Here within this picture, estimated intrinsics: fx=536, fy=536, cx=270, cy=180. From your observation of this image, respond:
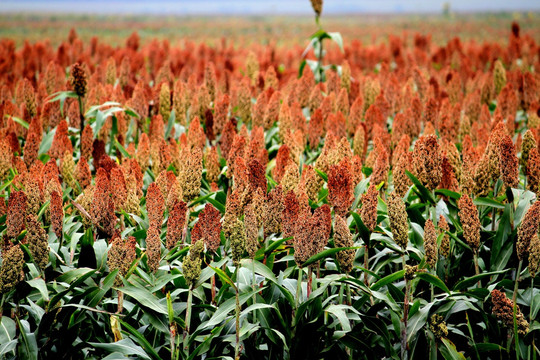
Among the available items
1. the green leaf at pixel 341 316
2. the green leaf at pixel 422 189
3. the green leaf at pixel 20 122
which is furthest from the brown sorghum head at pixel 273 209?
the green leaf at pixel 20 122

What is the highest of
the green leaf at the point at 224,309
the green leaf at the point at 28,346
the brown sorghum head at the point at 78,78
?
the brown sorghum head at the point at 78,78

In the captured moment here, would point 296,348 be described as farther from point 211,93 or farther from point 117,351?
point 211,93

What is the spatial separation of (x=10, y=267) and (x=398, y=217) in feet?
5.06

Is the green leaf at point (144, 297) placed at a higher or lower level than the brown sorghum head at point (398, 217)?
lower

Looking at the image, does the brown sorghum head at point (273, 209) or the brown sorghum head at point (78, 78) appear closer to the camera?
the brown sorghum head at point (273, 209)

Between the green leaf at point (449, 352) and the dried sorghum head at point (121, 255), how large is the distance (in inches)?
53.7

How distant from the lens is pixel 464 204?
2.29 meters

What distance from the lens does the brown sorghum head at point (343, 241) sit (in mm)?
2150

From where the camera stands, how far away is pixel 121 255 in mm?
2133

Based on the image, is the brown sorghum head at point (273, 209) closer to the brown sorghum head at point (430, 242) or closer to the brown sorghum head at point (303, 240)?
the brown sorghum head at point (303, 240)

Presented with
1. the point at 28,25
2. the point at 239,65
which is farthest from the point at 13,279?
the point at 28,25

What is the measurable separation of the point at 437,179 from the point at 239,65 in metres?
5.76

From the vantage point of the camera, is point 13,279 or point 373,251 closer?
point 13,279

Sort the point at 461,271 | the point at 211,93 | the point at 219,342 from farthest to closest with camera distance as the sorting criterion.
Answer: the point at 211,93
the point at 461,271
the point at 219,342
